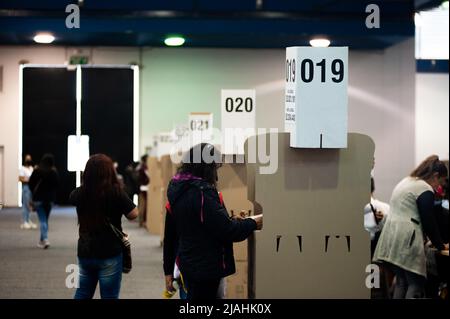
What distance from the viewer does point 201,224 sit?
394cm

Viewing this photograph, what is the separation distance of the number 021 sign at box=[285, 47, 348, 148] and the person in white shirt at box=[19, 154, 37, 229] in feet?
3.95

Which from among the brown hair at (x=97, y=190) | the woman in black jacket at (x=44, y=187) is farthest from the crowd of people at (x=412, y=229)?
the woman in black jacket at (x=44, y=187)

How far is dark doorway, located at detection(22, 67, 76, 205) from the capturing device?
149 inches

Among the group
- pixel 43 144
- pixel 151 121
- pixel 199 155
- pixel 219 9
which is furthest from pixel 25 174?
pixel 151 121

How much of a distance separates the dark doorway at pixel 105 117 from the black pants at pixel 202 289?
2.43ft

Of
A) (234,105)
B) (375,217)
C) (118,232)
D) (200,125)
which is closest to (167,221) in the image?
Result: (118,232)

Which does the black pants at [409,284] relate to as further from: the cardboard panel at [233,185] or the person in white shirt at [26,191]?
the person in white shirt at [26,191]

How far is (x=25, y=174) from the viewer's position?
3.82 metres

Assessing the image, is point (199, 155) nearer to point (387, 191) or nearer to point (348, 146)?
point (348, 146)

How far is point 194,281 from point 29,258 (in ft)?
2.96

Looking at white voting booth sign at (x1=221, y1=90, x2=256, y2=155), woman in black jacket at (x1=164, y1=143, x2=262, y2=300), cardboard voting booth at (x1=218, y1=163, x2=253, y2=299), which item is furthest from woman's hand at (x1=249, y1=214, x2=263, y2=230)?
white voting booth sign at (x1=221, y1=90, x2=256, y2=155)

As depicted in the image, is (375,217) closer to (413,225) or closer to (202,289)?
(413,225)

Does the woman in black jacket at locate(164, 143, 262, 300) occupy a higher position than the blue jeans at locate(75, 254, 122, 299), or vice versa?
the woman in black jacket at locate(164, 143, 262, 300)

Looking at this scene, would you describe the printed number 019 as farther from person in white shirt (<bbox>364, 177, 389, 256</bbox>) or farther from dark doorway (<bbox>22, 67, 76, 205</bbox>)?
person in white shirt (<bbox>364, 177, 389, 256</bbox>)
